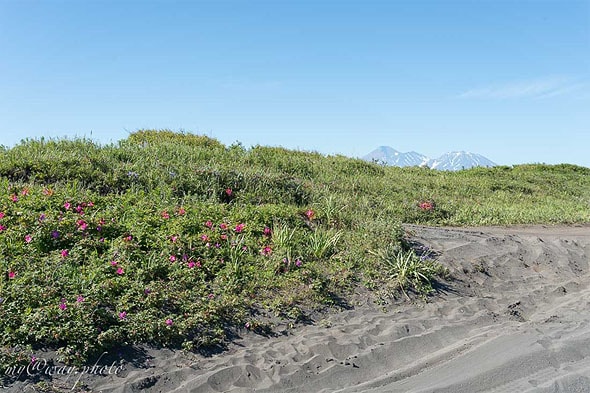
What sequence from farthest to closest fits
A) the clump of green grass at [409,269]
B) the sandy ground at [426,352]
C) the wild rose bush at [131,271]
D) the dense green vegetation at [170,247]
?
1. the clump of green grass at [409,269]
2. the dense green vegetation at [170,247]
3. the wild rose bush at [131,271]
4. the sandy ground at [426,352]

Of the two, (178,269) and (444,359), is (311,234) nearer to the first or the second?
(178,269)

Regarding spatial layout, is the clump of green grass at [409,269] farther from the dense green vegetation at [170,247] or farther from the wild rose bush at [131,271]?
the wild rose bush at [131,271]

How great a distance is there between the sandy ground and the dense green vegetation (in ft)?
1.05

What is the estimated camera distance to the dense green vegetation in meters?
5.04

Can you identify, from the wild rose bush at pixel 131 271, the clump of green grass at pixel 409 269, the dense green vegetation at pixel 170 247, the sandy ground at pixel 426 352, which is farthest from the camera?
the clump of green grass at pixel 409 269

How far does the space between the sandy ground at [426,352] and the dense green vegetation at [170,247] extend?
12.6 inches

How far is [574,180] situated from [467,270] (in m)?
17.7

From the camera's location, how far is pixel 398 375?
16.7ft

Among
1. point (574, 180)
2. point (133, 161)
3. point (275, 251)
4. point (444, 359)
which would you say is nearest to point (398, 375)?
point (444, 359)

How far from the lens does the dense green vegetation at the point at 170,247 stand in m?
5.04

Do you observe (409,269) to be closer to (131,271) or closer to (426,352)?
(426,352)

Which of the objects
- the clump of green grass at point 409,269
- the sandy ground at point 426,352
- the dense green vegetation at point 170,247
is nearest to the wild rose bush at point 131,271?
the dense green vegetation at point 170,247

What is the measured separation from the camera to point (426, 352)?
5656 mm

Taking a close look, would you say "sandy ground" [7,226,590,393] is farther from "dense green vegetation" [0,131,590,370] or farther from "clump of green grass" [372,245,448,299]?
"dense green vegetation" [0,131,590,370]
